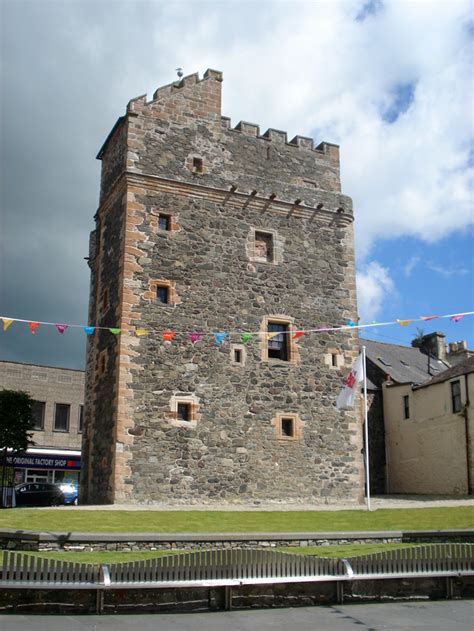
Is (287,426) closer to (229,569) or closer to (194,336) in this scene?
(194,336)

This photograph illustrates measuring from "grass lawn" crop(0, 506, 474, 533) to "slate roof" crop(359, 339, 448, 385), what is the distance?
17388 mm

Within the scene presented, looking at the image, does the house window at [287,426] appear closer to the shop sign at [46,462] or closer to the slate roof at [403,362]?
the slate roof at [403,362]

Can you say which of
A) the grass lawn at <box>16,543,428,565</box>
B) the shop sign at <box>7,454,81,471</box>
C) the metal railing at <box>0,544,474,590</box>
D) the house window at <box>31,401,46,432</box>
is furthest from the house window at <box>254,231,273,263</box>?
the house window at <box>31,401,46,432</box>

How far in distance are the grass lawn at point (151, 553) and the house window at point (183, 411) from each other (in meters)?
8.66

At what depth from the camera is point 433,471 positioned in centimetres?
3038

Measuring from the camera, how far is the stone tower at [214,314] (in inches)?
812

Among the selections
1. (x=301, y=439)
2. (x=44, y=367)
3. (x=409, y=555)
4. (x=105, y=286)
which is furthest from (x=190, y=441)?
(x=44, y=367)

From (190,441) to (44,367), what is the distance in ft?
69.2

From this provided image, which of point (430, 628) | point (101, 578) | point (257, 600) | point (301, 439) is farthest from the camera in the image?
point (301, 439)

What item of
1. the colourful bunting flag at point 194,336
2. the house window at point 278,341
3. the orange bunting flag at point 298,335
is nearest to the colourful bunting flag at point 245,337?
the house window at point 278,341

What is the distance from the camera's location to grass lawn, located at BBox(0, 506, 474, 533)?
13828 millimetres

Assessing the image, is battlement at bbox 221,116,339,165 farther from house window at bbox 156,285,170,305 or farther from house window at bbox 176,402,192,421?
house window at bbox 176,402,192,421

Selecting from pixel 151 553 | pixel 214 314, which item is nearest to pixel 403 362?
pixel 214 314

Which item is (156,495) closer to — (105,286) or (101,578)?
(105,286)
